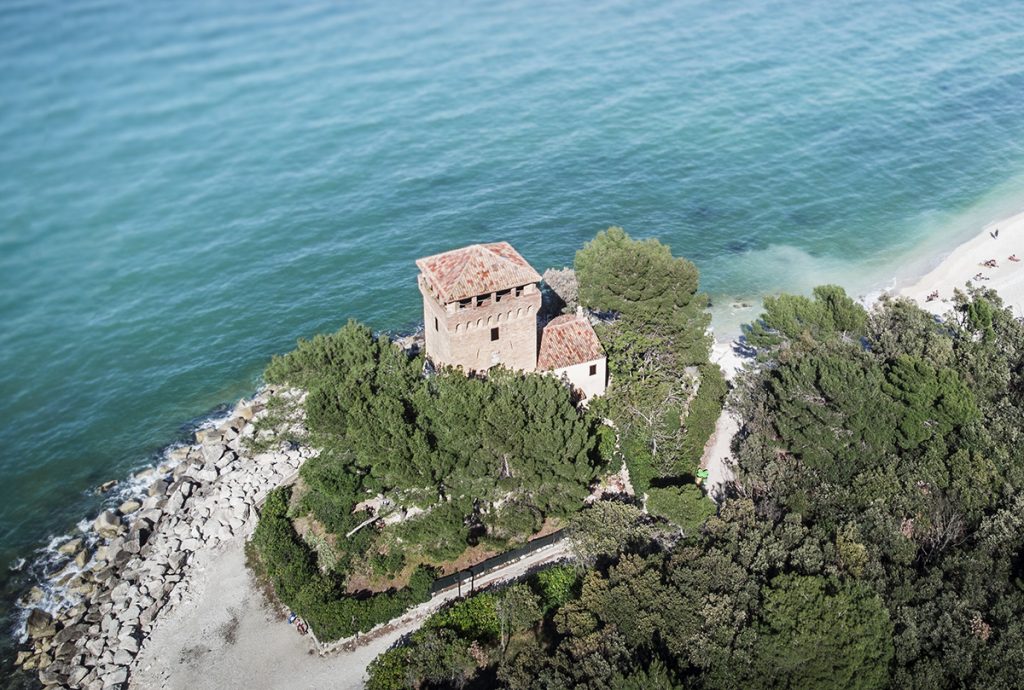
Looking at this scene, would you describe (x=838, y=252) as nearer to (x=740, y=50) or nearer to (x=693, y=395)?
(x=693, y=395)

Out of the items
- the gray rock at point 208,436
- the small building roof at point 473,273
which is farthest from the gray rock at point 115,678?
the small building roof at point 473,273

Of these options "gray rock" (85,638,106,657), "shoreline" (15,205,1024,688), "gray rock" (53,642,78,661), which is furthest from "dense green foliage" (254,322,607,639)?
"gray rock" (53,642,78,661)

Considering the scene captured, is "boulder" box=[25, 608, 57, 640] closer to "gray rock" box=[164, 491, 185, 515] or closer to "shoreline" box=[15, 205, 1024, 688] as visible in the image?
"shoreline" box=[15, 205, 1024, 688]

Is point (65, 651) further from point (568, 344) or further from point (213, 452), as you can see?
point (568, 344)

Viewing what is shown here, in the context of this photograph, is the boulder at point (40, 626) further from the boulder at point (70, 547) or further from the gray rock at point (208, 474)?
the gray rock at point (208, 474)

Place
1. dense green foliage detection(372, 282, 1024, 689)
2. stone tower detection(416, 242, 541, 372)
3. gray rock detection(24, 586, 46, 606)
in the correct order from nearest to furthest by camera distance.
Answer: dense green foliage detection(372, 282, 1024, 689), stone tower detection(416, 242, 541, 372), gray rock detection(24, 586, 46, 606)

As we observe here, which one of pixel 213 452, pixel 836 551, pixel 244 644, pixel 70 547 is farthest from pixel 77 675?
pixel 836 551

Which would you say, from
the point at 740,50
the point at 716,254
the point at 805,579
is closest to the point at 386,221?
the point at 716,254
